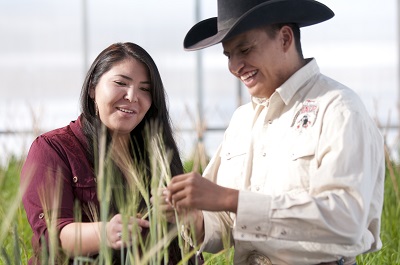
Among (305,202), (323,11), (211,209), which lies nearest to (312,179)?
(305,202)

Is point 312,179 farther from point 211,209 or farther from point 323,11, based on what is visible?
point 323,11

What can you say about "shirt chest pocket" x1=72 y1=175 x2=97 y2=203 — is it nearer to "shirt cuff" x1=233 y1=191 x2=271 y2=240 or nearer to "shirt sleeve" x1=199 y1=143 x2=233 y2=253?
"shirt sleeve" x1=199 y1=143 x2=233 y2=253

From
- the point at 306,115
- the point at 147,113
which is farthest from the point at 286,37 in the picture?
the point at 147,113

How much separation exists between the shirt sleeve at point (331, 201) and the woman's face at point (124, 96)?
75 centimetres

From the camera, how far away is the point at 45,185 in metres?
2.94

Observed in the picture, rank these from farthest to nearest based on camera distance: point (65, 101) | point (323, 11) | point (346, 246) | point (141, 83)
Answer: point (65, 101) → point (141, 83) → point (323, 11) → point (346, 246)

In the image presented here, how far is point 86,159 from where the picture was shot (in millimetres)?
3096

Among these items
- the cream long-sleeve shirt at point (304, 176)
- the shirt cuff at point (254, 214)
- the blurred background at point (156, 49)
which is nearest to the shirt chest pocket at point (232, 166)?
the cream long-sleeve shirt at point (304, 176)

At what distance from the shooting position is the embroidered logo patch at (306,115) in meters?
2.49

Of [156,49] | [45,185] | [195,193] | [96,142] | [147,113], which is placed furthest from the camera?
[156,49]

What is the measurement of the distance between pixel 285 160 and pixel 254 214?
0.79 feet

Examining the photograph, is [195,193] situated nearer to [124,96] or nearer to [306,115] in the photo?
[306,115]

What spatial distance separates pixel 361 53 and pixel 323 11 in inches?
271

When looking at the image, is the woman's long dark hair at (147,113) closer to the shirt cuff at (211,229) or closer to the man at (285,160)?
the man at (285,160)
